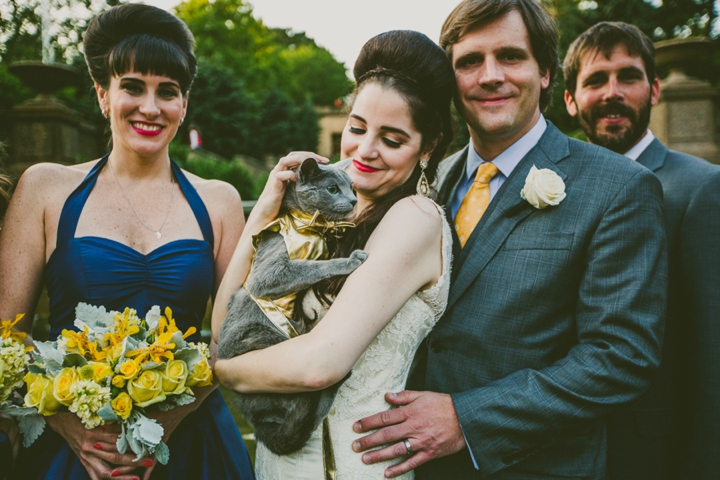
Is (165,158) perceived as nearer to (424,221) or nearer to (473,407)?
(424,221)

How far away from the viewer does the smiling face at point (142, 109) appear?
9.06 feet

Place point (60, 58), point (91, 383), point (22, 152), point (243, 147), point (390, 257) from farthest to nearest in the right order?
1. point (243, 147)
2. point (60, 58)
3. point (22, 152)
4. point (390, 257)
5. point (91, 383)

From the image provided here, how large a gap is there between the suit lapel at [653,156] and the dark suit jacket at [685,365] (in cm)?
10

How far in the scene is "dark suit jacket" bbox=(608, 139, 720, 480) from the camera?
264cm

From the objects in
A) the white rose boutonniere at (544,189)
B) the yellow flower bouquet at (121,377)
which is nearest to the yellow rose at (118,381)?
the yellow flower bouquet at (121,377)

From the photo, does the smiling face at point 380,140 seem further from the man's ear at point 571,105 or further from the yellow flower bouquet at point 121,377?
the man's ear at point 571,105

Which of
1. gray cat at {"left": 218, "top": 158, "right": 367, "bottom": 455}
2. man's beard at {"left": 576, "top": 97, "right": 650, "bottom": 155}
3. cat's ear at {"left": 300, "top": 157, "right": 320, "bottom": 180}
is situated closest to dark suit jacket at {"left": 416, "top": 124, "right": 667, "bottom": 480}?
gray cat at {"left": 218, "top": 158, "right": 367, "bottom": 455}

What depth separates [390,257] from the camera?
6.89 ft

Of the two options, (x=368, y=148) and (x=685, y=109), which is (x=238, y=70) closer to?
(x=685, y=109)

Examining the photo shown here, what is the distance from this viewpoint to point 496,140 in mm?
2707

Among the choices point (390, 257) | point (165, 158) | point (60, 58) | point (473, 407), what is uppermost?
point (60, 58)

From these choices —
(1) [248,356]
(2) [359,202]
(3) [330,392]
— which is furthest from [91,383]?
(2) [359,202]

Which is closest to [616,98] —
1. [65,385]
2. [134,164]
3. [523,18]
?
[523,18]

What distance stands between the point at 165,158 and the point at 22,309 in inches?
43.8
